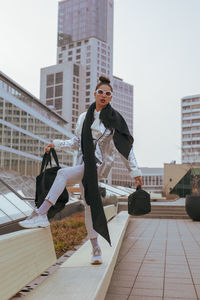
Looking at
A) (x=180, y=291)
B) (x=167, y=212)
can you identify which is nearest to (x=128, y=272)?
(x=180, y=291)

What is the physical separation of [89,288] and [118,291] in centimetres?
127

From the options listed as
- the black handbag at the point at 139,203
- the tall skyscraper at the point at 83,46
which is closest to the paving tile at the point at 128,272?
the black handbag at the point at 139,203

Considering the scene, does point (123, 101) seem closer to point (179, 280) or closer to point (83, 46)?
point (83, 46)

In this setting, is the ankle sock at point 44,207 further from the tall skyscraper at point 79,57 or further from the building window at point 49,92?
the building window at point 49,92

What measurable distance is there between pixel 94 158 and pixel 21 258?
47.3 inches

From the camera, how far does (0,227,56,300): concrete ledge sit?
226 cm

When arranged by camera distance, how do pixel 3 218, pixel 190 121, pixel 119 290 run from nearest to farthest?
pixel 119 290
pixel 3 218
pixel 190 121

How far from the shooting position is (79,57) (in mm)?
132000

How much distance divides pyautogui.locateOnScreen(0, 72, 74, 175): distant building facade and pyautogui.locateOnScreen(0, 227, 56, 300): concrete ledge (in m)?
31.5

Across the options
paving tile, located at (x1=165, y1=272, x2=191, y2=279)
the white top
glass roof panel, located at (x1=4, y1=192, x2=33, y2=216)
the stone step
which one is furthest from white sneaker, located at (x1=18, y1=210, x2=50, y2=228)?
the stone step

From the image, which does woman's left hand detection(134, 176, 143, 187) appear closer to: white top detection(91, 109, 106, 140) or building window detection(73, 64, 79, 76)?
white top detection(91, 109, 106, 140)

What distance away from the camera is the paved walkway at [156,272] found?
387 cm

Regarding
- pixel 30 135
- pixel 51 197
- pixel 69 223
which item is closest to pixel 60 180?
pixel 51 197

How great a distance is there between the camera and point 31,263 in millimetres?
2803
